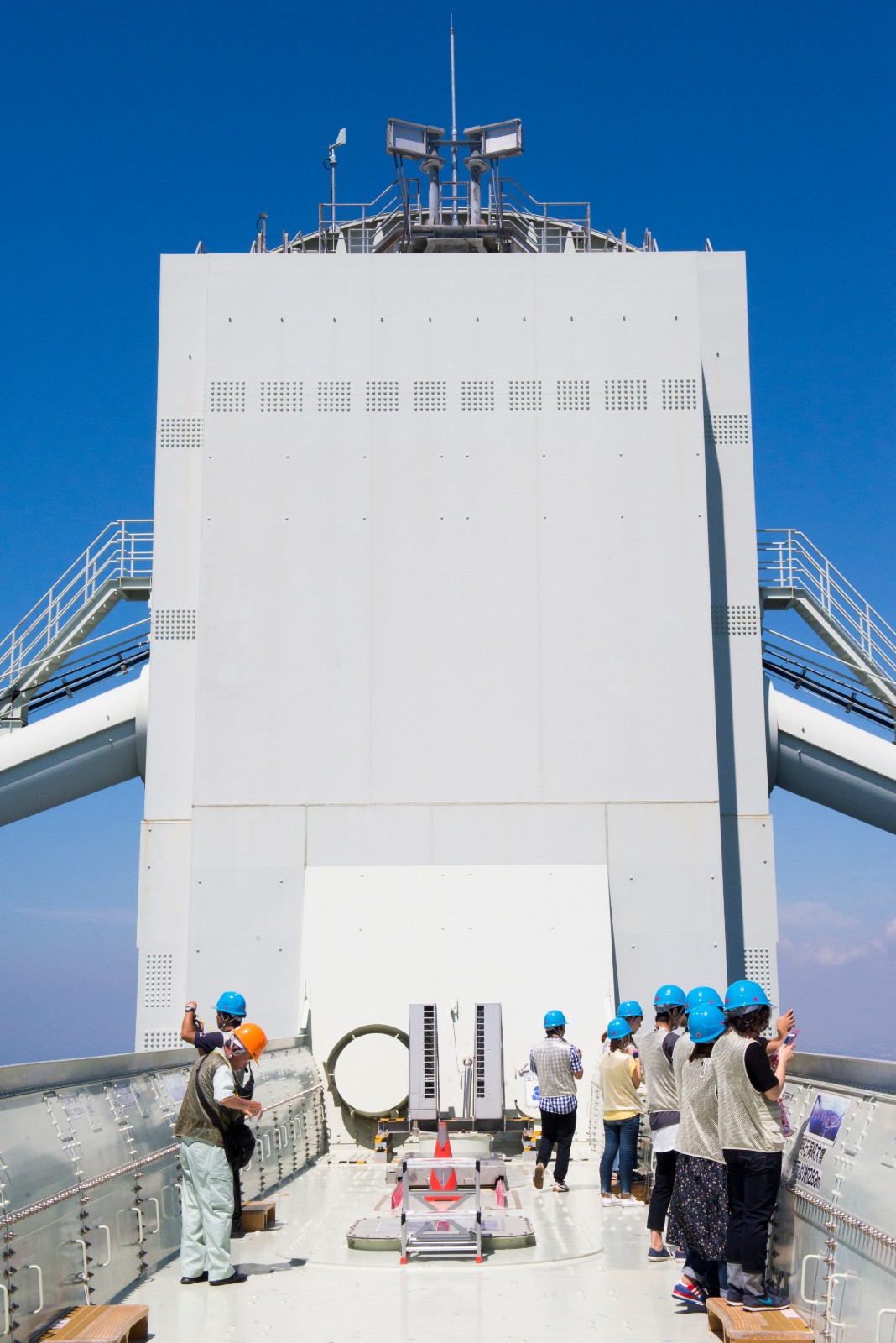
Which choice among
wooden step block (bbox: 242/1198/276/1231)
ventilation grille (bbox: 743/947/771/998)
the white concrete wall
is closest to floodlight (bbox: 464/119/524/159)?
the white concrete wall

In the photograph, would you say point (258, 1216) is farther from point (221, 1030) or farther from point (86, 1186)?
point (86, 1186)

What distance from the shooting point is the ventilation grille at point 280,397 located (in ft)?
60.8

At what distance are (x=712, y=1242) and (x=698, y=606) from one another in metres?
11.6

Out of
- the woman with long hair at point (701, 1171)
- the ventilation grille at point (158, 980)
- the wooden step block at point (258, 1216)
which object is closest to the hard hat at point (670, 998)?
the woman with long hair at point (701, 1171)

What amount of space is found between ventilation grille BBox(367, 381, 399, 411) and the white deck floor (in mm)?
11338

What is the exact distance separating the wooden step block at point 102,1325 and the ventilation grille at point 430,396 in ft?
44.4

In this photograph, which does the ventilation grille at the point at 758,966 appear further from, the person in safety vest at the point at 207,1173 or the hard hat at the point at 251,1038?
the person in safety vest at the point at 207,1173

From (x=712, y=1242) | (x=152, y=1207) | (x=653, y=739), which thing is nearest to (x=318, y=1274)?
(x=152, y=1207)

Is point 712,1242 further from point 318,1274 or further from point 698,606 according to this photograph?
point 698,606

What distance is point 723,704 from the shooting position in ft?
61.5

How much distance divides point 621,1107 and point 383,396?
11048 mm

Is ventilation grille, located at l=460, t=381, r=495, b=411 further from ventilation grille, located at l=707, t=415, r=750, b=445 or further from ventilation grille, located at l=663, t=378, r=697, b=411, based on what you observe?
ventilation grille, located at l=707, t=415, r=750, b=445

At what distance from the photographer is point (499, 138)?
70.8 feet

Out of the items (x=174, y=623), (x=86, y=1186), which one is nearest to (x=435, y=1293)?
(x=86, y=1186)
